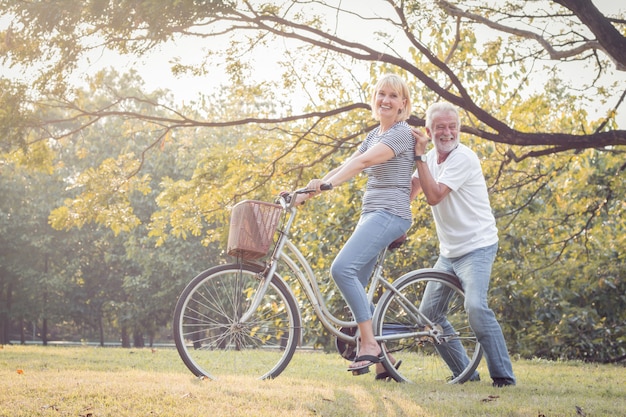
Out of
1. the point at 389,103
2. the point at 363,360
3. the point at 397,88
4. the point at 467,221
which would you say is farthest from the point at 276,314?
the point at 397,88

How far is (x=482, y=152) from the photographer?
38.9 ft

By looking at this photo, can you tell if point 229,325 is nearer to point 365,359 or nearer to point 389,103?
point 365,359

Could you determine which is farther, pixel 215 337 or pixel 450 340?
pixel 450 340

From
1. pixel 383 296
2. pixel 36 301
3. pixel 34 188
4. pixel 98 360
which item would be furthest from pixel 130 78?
pixel 383 296

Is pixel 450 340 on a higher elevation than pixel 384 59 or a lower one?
lower

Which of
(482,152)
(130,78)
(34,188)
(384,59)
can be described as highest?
(130,78)

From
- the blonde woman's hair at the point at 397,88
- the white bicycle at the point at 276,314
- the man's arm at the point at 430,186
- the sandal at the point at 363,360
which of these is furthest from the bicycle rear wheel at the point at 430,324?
the blonde woman's hair at the point at 397,88

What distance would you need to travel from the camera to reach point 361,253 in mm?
5145

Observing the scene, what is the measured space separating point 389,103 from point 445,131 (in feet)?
2.05

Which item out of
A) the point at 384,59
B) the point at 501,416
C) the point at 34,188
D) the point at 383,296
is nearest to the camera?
the point at 501,416

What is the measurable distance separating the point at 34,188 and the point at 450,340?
91.9 ft

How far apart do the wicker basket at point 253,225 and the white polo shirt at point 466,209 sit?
4.15ft

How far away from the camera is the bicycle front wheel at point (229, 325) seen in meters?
5.17

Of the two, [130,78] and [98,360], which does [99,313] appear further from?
[98,360]
